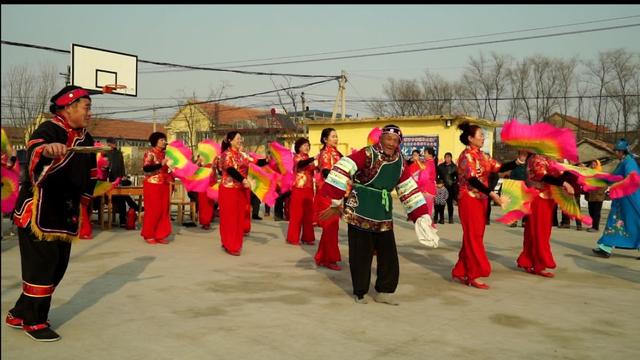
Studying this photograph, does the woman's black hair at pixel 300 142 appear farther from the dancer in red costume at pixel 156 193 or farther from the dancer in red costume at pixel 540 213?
the dancer in red costume at pixel 540 213

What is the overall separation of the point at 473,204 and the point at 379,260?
1581 mm

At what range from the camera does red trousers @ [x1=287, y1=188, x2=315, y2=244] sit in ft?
30.0

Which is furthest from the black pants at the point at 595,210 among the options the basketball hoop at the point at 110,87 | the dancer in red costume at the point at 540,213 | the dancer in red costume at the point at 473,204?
the basketball hoop at the point at 110,87

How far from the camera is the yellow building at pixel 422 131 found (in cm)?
2105

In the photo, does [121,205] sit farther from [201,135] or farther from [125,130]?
[125,130]

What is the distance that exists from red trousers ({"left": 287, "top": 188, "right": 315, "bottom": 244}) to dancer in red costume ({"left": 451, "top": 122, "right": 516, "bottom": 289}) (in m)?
3.27

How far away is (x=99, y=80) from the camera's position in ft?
44.0

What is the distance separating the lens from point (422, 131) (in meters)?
21.7

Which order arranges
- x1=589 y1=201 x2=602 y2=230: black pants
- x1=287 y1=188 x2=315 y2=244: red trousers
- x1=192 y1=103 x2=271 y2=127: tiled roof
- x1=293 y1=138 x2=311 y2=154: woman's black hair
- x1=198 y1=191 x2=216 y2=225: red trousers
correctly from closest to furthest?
x1=293 y1=138 x2=311 y2=154: woman's black hair → x1=287 y1=188 x2=315 y2=244: red trousers → x1=198 y1=191 x2=216 y2=225: red trousers → x1=589 y1=201 x2=602 y2=230: black pants → x1=192 y1=103 x2=271 y2=127: tiled roof

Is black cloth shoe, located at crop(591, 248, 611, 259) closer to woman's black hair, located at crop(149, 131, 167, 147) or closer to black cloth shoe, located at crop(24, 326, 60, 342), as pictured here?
woman's black hair, located at crop(149, 131, 167, 147)

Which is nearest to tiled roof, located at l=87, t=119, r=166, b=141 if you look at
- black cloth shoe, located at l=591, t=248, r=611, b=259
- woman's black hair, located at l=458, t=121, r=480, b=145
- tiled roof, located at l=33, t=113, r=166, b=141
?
tiled roof, located at l=33, t=113, r=166, b=141

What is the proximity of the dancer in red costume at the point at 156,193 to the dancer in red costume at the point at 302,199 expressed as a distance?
224cm

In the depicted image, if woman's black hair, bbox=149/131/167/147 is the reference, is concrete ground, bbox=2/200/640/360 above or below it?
below

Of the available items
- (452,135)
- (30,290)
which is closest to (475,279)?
(30,290)
